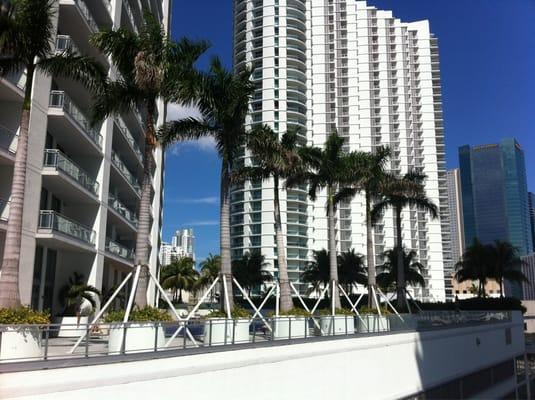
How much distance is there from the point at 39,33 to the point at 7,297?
7721 millimetres

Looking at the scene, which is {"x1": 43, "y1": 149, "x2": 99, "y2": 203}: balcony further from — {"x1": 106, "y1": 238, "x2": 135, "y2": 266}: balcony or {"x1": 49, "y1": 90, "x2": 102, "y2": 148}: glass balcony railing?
{"x1": 106, "y1": 238, "x2": 135, "y2": 266}: balcony

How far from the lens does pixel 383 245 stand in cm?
12200

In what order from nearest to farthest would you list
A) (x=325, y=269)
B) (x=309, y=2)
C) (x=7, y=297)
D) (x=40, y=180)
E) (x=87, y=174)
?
1. (x=7, y=297)
2. (x=40, y=180)
3. (x=87, y=174)
4. (x=325, y=269)
5. (x=309, y=2)

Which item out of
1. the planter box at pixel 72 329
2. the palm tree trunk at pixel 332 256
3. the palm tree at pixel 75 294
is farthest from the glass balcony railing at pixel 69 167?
the planter box at pixel 72 329

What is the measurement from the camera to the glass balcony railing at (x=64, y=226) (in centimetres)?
2620

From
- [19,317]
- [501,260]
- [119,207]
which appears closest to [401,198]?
[119,207]

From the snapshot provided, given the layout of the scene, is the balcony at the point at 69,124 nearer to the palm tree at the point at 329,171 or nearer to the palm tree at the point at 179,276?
the palm tree at the point at 329,171

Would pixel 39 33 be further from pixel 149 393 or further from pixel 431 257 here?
pixel 431 257

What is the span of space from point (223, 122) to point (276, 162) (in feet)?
17.1

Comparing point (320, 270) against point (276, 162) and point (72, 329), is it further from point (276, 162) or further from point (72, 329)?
point (72, 329)

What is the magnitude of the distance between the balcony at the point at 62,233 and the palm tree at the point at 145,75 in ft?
28.1

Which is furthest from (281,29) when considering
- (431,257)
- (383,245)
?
(431,257)

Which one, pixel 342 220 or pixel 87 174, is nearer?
pixel 87 174

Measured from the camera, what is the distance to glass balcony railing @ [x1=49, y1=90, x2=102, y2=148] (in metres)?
27.7
